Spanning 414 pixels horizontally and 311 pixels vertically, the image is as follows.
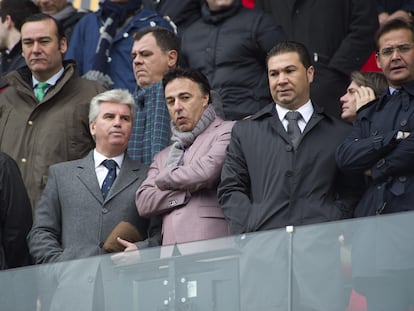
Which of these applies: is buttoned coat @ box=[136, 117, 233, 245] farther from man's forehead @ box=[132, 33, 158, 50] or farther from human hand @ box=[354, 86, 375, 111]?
man's forehead @ box=[132, 33, 158, 50]

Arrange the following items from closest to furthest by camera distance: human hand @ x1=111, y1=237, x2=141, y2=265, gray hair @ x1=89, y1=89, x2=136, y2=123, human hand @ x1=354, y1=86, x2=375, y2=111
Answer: human hand @ x1=111, y1=237, x2=141, y2=265 → human hand @ x1=354, y1=86, x2=375, y2=111 → gray hair @ x1=89, y1=89, x2=136, y2=123

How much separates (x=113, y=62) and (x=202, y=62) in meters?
1.09

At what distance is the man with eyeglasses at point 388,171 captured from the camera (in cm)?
755

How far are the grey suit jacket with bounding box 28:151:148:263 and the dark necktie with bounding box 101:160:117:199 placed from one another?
0.06m

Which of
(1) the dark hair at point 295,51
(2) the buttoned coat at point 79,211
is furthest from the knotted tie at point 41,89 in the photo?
(1) the dark hair at point 295,51

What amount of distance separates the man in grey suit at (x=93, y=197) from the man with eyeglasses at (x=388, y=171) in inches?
65.8

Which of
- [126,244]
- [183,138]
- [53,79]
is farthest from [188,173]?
[53,79]

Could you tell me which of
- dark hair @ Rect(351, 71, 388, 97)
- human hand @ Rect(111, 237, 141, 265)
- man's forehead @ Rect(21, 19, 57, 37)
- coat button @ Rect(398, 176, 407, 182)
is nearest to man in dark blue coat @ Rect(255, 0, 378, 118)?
dark hair @ Rect(351, 71, 388, 97)

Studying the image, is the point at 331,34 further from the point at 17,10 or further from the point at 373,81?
the point at 17,10

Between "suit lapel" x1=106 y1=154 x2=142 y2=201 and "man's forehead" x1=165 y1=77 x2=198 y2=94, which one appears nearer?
"suit lapel" x1=106 y1=154 x2=142 y2=201

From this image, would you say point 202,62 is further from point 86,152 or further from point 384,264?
point 384,264

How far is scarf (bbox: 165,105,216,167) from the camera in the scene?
9391 millimetres

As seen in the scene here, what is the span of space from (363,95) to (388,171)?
133 cm

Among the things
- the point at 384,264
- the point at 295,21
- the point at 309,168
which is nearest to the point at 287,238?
the point at 384,264
